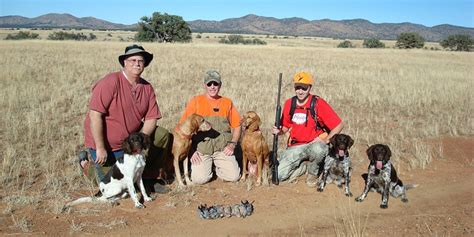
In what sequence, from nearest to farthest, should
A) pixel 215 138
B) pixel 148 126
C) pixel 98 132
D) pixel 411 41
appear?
pixel 98 132 → pixel 148 126 → pixel 215 138 → pixel 411 41

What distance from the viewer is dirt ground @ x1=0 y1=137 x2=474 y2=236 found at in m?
4.57

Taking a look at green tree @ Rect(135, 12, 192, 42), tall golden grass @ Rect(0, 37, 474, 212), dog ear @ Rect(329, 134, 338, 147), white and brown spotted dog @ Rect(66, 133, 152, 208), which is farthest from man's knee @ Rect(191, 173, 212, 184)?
green tree @ Rect(135, 12, 192, 42)

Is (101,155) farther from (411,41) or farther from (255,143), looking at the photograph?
(411,41)

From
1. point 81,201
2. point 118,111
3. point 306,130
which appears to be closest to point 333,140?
point 306,130

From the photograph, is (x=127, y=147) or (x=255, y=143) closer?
(x=127, y=147)

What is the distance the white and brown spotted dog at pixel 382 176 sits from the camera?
5398 mm

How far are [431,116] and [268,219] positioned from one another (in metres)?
7.94

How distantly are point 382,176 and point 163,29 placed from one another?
61983 millimetres

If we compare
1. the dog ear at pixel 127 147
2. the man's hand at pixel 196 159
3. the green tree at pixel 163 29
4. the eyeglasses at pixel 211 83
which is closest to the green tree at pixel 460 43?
the green tree at pixel 163 29

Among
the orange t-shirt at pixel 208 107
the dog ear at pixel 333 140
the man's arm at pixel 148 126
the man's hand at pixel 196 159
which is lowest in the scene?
the man's hand at pixel 196 159

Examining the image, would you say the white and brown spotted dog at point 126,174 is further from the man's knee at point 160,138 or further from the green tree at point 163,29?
the green tree at point 163,29

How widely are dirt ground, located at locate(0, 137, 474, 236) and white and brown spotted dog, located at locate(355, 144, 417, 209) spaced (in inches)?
4.7

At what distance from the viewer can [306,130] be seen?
251 inches

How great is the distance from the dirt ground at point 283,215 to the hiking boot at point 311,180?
0.10 m
